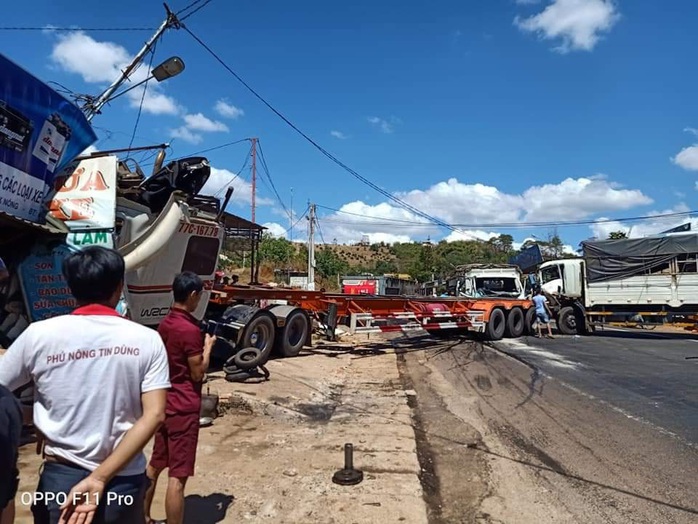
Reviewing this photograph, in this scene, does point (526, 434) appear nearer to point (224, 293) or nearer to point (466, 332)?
point (224, 293)

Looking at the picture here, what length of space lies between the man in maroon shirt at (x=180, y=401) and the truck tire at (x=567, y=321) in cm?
1855

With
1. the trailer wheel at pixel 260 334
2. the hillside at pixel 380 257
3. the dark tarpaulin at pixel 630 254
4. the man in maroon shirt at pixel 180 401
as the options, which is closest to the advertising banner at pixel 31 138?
the man in maroon shirt at pixel 180 401

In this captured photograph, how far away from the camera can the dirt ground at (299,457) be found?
3.99m

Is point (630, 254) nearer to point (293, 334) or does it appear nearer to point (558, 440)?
point (293, 334)

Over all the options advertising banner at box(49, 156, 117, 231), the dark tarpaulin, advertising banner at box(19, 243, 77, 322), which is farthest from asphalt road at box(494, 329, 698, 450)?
advertising banner at box(19, 243, 77, 322)

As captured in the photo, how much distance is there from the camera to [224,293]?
9.71 metres

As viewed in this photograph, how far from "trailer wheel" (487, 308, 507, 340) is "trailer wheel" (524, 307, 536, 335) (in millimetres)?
1663

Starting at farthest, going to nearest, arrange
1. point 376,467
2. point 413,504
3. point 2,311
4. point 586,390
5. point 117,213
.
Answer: point 586,390, point 117,213, point 2,311, point 376,467, point 413,504

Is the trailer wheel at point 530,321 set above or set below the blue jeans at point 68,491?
above

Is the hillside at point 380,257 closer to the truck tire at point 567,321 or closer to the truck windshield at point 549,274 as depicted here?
the truck windshield at point 549,274

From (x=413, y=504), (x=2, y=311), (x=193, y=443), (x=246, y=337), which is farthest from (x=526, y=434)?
(x=2, y=311)

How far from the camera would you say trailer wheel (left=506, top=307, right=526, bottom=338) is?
1766 centimetres

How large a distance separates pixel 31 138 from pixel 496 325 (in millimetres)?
14303

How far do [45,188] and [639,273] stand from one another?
62.2 ft
